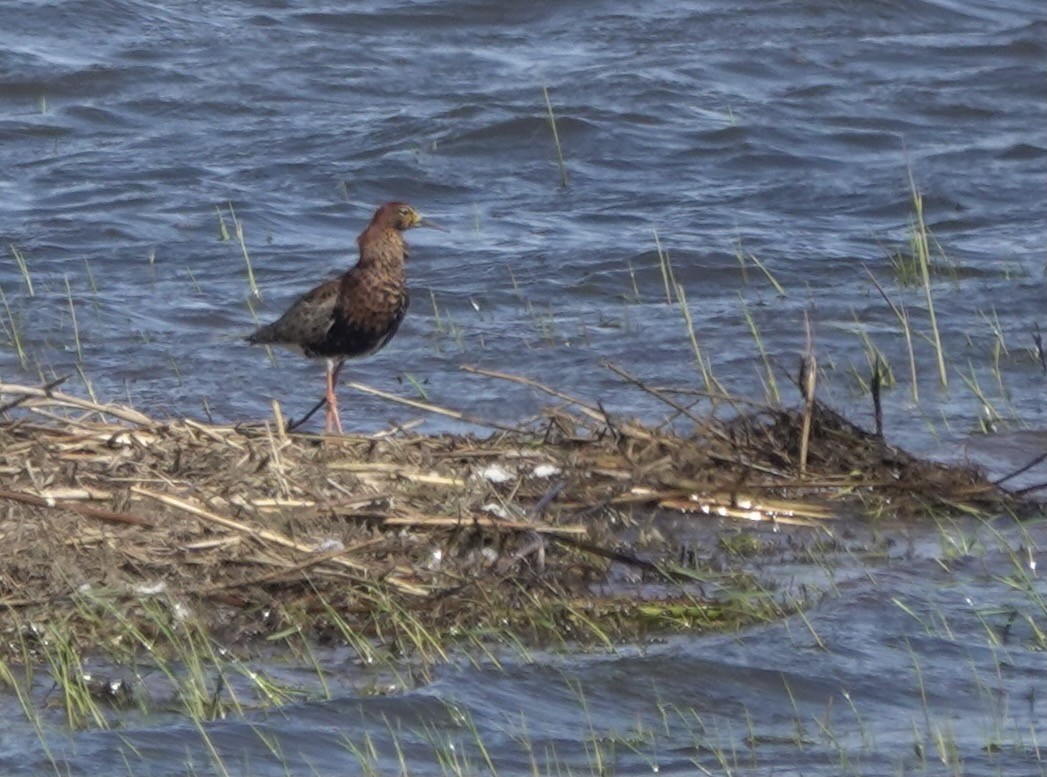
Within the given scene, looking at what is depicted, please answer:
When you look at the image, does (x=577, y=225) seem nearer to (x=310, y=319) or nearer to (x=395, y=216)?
(x=395, y=216)

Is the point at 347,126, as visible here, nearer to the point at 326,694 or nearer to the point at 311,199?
the point at 311,199

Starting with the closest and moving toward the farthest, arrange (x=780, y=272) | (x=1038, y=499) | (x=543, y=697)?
1. (x=543, y=697)
2. (x=1038, y=499)
3. (x=780, y=272)

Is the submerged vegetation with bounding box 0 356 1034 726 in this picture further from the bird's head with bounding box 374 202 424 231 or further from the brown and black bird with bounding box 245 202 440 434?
the bird's head with bounding box 374 202 424 231

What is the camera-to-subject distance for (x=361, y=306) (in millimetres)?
8633

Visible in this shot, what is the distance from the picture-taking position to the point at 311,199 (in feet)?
42.7

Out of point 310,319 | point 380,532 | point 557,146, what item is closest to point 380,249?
point 310,319

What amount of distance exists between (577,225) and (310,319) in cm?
394

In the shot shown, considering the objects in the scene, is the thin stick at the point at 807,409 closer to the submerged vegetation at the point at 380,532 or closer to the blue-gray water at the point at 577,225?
the submerged vegetation at the point at 380,532

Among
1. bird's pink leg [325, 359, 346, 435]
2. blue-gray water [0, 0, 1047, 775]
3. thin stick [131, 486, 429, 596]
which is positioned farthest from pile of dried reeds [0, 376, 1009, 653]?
A: bird's pink leg [325, 359, 346, 435]

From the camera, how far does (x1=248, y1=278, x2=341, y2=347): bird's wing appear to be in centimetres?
868

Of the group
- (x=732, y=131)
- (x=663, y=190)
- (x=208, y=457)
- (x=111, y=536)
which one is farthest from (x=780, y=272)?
(x=111, y=536)

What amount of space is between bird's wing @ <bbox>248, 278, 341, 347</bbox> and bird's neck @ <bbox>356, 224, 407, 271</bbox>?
0.17 m

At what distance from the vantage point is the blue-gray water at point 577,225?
568 centimetres

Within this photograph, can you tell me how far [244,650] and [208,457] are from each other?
3.86ft
